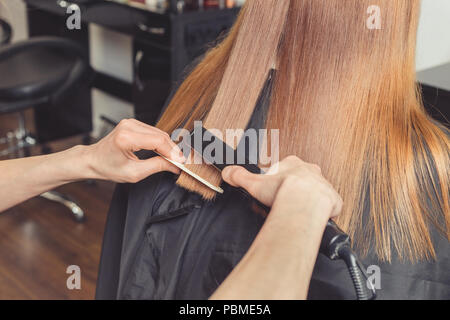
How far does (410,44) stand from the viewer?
0.87 meters

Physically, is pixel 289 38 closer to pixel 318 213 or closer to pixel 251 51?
pixel 251 51

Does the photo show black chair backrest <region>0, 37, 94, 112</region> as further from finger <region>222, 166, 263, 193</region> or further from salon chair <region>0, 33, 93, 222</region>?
finger <region>222, 166, 263, 193</region>

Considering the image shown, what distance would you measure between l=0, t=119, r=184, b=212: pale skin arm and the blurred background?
39.4 inches

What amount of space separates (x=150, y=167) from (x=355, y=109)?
0.33 meters

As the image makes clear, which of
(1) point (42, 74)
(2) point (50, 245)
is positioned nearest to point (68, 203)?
(2) point (50, 245)

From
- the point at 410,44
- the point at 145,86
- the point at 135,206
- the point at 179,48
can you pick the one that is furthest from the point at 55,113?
the point at 410,44

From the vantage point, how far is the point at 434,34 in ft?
4.38

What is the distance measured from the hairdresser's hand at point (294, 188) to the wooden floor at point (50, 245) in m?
1.37

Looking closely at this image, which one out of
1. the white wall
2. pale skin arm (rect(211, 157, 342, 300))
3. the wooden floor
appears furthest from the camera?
the wooden floor

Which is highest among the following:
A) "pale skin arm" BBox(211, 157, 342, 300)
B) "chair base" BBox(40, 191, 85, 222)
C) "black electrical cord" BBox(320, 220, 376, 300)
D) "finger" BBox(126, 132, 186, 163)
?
"finger" BBox(126, 132, 186, 163)

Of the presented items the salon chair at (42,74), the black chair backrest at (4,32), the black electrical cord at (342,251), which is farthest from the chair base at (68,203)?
the black electrical cord at (342,251)

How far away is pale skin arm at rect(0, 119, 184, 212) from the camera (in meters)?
0.82

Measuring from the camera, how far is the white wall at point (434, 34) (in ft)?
4.28

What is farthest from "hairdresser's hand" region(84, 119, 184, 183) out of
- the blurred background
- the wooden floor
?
the wooden floor
